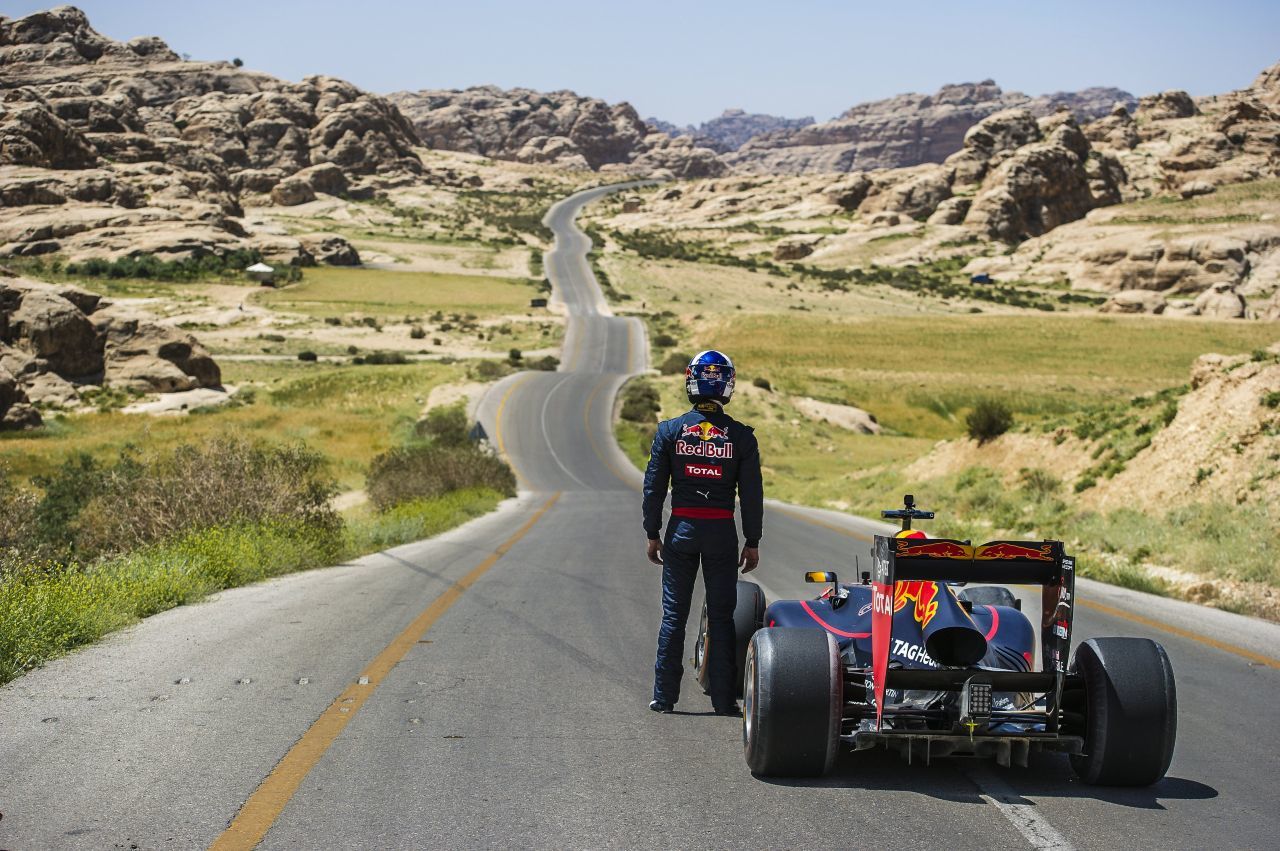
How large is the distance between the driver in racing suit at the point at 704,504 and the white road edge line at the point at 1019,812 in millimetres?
1775

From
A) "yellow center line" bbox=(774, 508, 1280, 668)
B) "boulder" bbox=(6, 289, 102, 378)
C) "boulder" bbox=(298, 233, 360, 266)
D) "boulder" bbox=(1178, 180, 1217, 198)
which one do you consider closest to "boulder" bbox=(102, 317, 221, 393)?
"boulder" bbox=(6, 289, 102, 378)

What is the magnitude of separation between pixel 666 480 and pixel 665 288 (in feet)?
412

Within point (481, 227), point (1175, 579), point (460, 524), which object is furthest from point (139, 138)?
point (1175, 579)

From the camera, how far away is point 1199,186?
500 ft

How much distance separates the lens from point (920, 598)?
6246 mm

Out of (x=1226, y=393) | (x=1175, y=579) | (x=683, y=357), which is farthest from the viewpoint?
(x=683, y=357)

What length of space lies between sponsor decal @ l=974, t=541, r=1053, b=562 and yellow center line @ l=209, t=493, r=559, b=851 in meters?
3.45

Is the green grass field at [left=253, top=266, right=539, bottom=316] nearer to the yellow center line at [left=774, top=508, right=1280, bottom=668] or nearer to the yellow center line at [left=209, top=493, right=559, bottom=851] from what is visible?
the yellow center line at [left=774, top=508, right=1280, bottom=668]

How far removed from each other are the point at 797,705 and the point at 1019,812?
1.11 meters

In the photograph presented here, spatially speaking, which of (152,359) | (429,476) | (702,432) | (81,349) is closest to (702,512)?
(702,432)

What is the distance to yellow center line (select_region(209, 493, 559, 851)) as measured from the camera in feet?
15.9

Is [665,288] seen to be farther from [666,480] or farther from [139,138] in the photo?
[666,480]

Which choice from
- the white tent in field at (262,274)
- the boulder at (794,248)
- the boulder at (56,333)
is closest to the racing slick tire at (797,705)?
the boulder at (56,333)

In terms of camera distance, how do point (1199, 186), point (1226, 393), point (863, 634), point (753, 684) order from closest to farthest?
point (753, 684) → point (863, 634) → point (1226, 393) → point (1199, 186)
